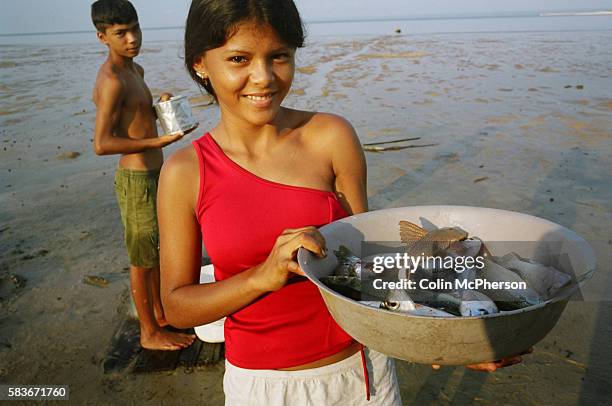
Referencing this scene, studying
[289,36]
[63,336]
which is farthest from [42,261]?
[289,36]

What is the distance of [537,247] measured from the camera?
187 cm

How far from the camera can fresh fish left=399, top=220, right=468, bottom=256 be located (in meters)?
1.91

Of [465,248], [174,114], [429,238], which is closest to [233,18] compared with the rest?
[429,238]

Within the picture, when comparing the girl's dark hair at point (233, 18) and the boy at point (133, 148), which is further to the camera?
the boy at point (133, 148)

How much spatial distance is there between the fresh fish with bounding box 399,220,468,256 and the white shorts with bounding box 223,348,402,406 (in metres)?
0.56

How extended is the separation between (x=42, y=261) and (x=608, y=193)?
744cm

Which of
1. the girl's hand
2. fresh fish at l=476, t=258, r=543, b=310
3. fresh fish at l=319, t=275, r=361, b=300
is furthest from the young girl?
fresh fish at l=476, t=258, r=543, b=310

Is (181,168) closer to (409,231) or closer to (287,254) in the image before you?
(287,254)

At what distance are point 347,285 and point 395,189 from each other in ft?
20.1

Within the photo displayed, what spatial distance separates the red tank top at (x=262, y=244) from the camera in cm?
199

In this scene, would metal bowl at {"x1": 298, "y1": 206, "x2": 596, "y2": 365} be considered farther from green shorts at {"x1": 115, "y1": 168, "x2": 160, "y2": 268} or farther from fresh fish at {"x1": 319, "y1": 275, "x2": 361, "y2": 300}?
green shorts at {"x1": 115, "y1": 168, "x2": 160, "y2": 268}

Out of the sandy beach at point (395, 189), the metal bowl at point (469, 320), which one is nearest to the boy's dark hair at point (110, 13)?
the sandy beach at point (395, 189)

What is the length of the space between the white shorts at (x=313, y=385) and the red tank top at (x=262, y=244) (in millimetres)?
50

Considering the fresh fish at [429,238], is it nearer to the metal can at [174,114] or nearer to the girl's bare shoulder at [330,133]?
the girl's bare shoulder at [330,133]
